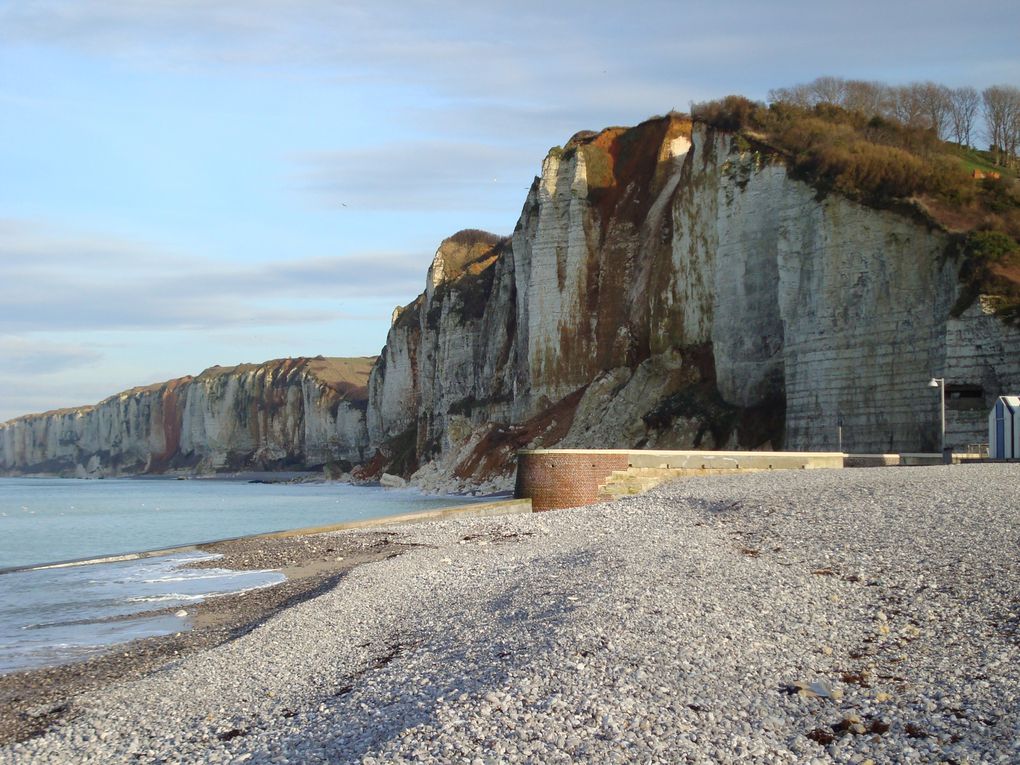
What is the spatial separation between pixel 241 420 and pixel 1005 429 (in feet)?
455

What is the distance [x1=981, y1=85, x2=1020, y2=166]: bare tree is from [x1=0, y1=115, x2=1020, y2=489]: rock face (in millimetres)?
24006

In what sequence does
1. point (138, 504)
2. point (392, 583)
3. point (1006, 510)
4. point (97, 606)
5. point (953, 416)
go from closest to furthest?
point (1006, 510), point (392, 583), point (97, 606), point (953, 416), point (138, 504)

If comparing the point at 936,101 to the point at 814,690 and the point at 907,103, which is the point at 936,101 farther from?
the point at 814,690

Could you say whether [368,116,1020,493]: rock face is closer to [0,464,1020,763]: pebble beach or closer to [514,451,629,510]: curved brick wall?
[514,451,629,510]: curved brick wall

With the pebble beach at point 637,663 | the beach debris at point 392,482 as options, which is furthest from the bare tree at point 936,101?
the pebble beach at point 637,663

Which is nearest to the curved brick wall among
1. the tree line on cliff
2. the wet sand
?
the wet sand

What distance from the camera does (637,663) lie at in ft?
29.1

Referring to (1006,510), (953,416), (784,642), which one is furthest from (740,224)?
(784,642)

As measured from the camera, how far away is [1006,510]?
47.4 feet

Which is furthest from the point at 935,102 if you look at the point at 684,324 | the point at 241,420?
the point at 241,420

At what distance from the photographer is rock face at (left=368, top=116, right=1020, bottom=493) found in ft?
117

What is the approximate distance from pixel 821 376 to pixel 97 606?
2811cm

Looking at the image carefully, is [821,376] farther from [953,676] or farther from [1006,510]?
[953,676]

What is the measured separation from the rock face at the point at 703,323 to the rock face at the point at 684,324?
8 cm
